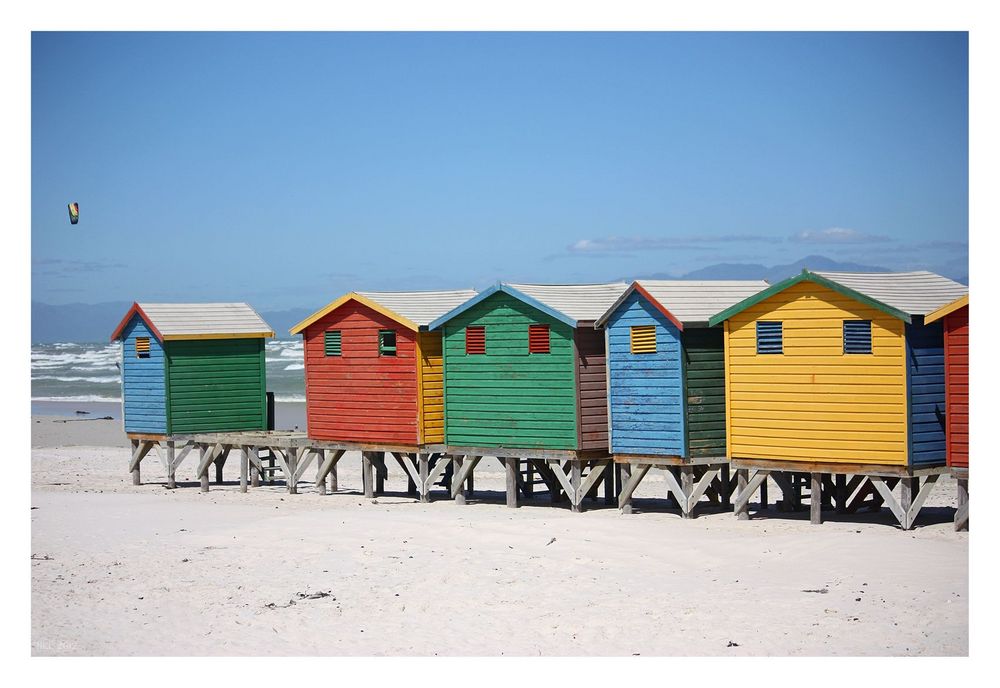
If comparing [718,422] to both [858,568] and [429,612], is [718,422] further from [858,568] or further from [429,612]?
[429,612]

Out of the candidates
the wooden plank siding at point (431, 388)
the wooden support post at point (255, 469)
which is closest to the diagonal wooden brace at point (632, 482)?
the wooden plank siding at point (431, 388)

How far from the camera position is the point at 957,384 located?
18906 millimetres

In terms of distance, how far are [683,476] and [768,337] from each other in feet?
9.33

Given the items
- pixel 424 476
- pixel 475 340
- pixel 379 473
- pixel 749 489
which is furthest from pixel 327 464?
pixel 749 489

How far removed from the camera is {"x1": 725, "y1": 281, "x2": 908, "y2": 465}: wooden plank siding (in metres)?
19.6

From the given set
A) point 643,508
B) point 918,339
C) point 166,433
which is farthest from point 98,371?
point 918,339

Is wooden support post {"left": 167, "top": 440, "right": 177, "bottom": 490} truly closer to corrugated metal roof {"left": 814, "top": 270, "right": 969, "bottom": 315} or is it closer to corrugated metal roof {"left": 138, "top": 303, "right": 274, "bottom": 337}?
corrugated metal roof {"left": 138, "top": 303, "right": 274, "bottom": 337}

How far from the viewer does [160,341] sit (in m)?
29.1

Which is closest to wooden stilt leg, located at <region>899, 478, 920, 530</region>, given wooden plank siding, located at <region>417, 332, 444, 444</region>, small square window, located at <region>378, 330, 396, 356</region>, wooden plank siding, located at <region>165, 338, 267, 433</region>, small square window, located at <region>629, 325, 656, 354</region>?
small square window, located at <region>629, 325, 656, 354</region>

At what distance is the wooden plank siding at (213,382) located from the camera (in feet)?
96.5

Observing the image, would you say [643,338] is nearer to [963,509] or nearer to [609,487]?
[609,487]

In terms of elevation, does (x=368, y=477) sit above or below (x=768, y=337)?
below

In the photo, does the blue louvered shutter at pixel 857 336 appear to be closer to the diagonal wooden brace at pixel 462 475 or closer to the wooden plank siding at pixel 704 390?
the wooden plank siding at pixel 704 390

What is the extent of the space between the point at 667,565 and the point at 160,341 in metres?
14.8
